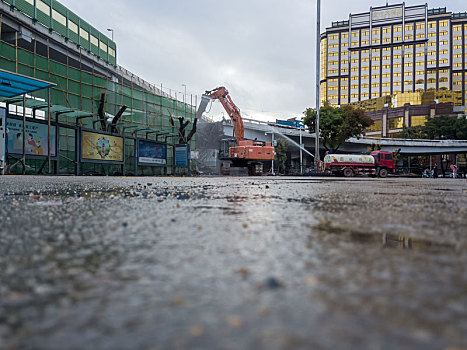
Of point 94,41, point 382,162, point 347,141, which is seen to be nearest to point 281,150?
point 347,141

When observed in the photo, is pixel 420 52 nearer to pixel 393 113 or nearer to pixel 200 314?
pixel 393 113

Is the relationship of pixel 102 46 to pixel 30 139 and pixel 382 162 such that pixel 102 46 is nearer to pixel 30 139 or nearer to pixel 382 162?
pixel 30 139

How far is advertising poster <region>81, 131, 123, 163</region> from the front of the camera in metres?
21.9

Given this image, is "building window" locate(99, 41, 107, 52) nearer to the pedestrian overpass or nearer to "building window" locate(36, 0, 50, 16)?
"building window" locate(36, 0, 50, 16)

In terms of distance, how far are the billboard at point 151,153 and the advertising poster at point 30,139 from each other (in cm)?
920

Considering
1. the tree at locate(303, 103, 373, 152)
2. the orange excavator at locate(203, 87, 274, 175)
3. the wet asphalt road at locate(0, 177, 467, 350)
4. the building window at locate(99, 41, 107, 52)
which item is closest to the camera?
the wet asphalt road at locate(0, 177, 467, 350)

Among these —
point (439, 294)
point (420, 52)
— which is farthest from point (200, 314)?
point (420, 52)

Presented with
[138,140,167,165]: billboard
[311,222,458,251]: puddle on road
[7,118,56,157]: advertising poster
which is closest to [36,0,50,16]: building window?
[138,140,167,165]: billboard

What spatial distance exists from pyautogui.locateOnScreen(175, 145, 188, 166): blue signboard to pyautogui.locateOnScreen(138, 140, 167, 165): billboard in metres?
2.39

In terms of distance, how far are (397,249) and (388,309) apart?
1.81 feet

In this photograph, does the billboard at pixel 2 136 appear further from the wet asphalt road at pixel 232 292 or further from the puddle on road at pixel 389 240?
the puddle on road at pixel 389 240

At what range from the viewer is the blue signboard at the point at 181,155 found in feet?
106

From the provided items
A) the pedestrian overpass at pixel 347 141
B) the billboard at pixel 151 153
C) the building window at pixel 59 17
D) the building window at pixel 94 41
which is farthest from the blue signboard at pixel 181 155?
the pedestrian overpass at pixel 347 141

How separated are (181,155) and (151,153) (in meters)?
3.97
